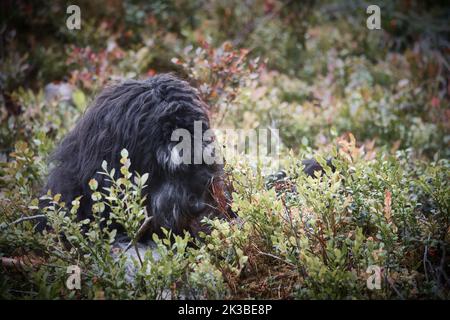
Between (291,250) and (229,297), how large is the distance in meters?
0.45

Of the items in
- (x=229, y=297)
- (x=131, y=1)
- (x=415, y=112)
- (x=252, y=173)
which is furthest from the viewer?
(x=131, y=1)

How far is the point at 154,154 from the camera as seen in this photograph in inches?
126

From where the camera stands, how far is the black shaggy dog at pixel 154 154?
317cm

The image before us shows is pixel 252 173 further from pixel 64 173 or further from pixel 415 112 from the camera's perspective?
pixel 415 112

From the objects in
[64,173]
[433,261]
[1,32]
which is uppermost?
[1,32]

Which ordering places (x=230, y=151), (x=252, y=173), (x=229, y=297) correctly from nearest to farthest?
(x=229, y=297), (x=252, y=173), (x=230, y=151)

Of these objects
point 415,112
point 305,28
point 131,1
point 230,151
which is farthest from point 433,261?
point 131,1

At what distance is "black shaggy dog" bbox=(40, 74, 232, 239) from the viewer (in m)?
3.17

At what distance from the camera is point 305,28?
8.52 m

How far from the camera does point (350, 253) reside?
289cm
